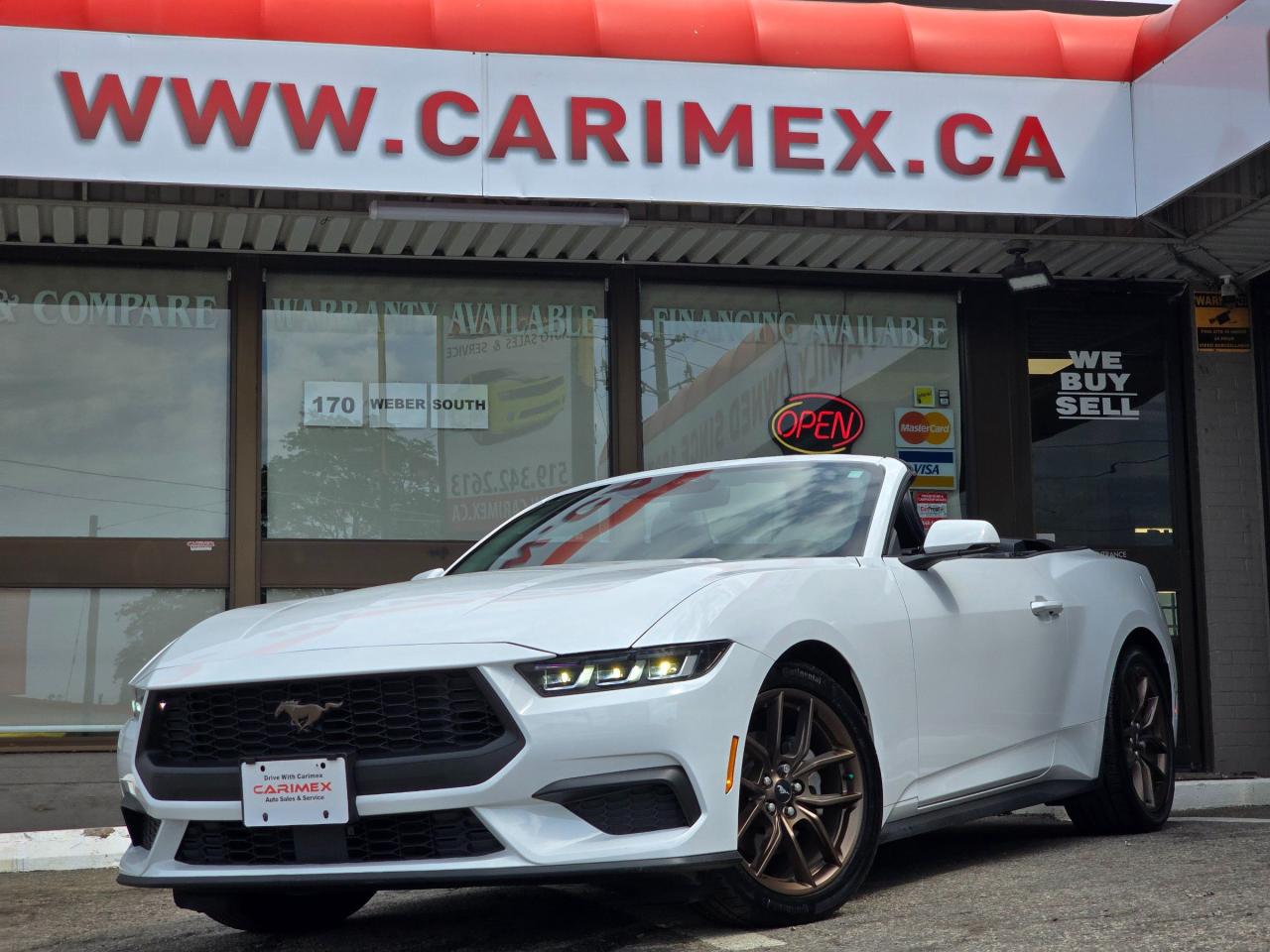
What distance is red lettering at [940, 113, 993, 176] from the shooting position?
9.42m

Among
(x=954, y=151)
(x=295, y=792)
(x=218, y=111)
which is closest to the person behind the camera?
(x=295, y=792)

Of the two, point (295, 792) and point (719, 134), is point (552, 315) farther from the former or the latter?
point (295, 792)

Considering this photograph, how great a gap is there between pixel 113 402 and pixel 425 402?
2012mm

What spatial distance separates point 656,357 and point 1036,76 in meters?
3.13

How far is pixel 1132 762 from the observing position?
6.11 meters

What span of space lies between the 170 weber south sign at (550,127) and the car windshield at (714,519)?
12.2 feet

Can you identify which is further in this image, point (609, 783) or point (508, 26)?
point (508, 26)

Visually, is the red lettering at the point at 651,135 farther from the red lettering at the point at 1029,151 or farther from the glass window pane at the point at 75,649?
A: the glass window pane at the point at 75,649

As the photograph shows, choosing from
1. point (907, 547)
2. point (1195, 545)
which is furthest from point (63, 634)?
point (1195, 545)

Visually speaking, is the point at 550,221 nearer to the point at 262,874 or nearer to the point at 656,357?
the point at 656,357

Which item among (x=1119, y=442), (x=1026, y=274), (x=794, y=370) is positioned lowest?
(x=1119, y=442)

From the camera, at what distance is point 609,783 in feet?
12.3

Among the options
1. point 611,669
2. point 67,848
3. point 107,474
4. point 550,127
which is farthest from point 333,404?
point 611,669

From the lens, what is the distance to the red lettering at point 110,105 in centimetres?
841
